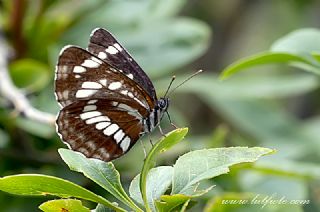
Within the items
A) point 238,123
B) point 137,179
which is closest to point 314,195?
point 238,123

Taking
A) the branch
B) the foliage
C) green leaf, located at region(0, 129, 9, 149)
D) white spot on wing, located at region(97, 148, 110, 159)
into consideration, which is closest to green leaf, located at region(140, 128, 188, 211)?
the foliage

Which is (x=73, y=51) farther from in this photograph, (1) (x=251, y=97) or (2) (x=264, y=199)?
(1) (x=251, y=97)

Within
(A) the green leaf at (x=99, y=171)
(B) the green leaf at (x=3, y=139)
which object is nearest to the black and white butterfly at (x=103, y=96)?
(A) the green leaf at (x=99, y=171)

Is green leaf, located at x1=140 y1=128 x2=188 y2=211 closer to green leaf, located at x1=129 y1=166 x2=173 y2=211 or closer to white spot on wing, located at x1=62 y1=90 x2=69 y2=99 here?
green leaf, located at x1=129 y1=166 x2=173 y2=211

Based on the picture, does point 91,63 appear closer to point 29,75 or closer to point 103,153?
point 103,153

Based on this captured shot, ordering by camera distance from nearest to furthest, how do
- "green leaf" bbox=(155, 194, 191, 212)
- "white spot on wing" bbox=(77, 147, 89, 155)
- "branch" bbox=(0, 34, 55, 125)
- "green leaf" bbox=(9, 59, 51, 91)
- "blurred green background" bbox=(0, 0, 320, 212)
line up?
1. "green leaf" bbox=(155, 194, 191, 212)
2. "white spot on wing" bbox=(77, 147, 89, 155)
3. "branch" bbox=(0, 34, 55, 125)
4. "blurred green background" bbox=(0, 0, 320, 212)
5. "green leaf" bbox=(9, 59, 51, 91)

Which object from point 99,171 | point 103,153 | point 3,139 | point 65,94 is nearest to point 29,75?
point 3,139

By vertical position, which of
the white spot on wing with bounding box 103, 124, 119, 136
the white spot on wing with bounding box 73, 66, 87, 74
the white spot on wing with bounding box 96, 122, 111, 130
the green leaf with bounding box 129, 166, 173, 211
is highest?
the white spot on wing with bounding box 73, 66, 87, 74
